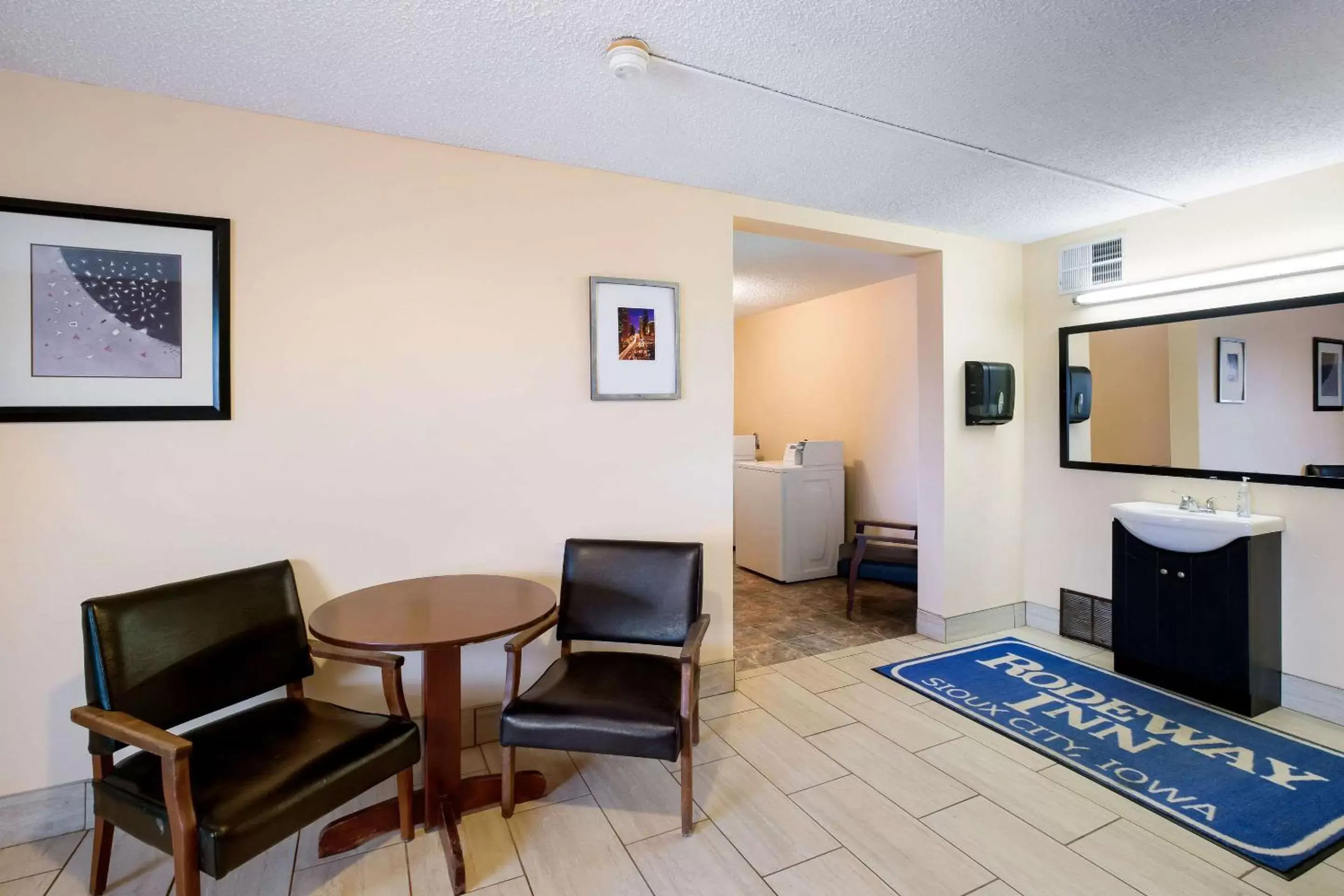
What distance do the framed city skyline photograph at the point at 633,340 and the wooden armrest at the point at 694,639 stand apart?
40.4 inches

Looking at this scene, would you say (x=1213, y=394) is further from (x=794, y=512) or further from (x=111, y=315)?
(x=111, y=315)

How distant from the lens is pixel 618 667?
2385mm

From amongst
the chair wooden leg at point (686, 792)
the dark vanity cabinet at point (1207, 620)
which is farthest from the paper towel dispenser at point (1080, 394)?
the chair wooden leg at point (686, 792)

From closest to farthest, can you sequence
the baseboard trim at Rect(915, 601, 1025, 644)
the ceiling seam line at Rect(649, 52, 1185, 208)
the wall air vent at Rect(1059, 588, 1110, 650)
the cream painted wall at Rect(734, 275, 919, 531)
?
the ceiling seam line at Rect(649, 52, 1185, 208) → the wall air vent at Rect(1059, 588, 1110, 650) → the baseboard trim at Rect(915, 601, 1025, 644) → the cream painted wall at Rect(734, 275, 919, 531)

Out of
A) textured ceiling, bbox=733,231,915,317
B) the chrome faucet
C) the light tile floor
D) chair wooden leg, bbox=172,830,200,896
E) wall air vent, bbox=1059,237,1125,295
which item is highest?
textured ceiling, bbox=733,231,915,317

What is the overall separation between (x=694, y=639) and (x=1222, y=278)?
308 centimetres

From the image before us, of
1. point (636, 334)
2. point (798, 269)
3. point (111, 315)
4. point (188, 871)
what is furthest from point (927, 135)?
point (188, 871)

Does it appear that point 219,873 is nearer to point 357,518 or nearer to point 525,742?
point 525,742

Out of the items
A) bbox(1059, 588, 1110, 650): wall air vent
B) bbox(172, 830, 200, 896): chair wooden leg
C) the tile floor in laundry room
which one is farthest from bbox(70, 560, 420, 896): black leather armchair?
bbox(1059, 588, 1110, 650): wall air vent

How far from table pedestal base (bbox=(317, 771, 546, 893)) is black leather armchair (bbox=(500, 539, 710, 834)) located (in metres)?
0.09

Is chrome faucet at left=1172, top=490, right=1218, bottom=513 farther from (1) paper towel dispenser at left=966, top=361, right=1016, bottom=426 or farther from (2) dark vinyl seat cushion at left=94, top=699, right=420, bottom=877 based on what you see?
(2) dark vinyl seat cushion at left=94, top=699, right=420, bottom=877

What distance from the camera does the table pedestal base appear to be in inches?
75.4

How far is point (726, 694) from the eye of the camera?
310cm

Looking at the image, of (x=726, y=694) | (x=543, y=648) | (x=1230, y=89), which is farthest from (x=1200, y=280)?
(x=543, y=648)
